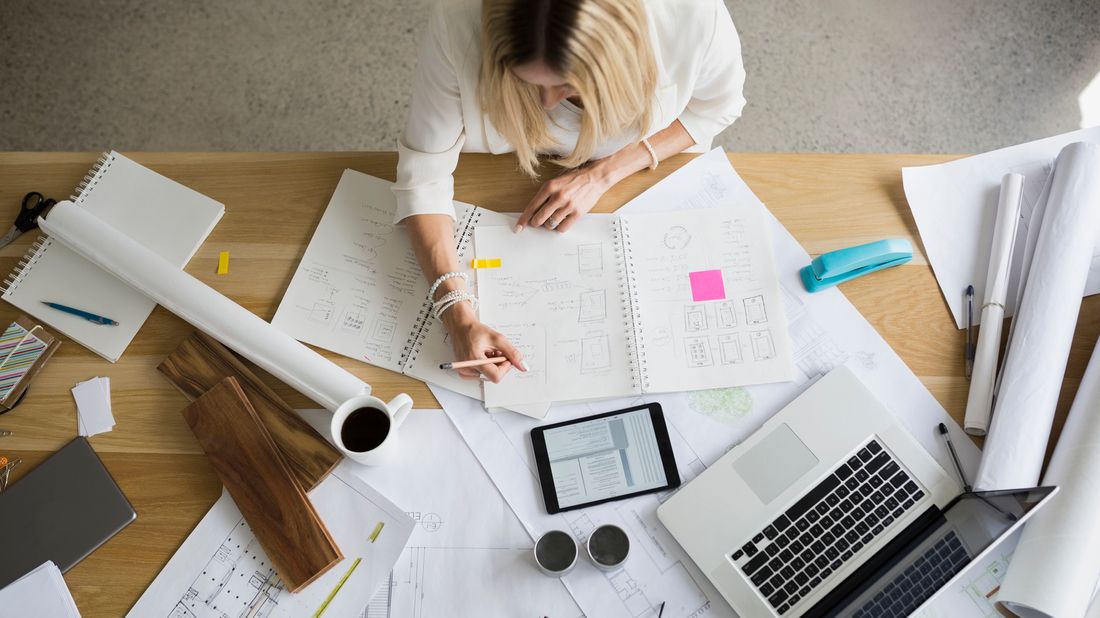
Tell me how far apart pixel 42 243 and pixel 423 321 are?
2.12 ft

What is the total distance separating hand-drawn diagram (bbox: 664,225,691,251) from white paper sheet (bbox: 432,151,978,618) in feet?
0.46

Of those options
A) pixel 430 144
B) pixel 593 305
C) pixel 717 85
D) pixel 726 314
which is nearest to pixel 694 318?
pixel 726 314

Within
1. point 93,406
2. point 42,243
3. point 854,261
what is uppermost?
point 854,261

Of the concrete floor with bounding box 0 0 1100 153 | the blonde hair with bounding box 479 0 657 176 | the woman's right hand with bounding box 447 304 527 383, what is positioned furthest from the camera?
the concrete floor with bounding box 0 0 1100 153

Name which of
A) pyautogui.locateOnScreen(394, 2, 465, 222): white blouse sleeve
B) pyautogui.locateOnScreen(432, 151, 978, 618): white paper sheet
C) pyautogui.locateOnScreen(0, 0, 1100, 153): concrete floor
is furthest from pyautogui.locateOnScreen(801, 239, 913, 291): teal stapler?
pyautogui.locateOnScreen(0, 0, 1100, 153): concrete floor

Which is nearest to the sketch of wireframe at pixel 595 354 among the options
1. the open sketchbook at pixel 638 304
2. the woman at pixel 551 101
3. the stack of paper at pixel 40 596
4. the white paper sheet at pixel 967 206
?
the open sketchbook at pixel 638 304

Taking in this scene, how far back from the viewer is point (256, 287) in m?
1.13

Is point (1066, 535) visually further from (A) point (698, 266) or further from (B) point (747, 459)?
(A) point (698, 266)

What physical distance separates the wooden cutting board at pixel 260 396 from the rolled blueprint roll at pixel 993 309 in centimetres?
92

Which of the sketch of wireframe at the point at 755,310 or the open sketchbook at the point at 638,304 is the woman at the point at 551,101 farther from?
the sketch of wireframe at the point at 755,310

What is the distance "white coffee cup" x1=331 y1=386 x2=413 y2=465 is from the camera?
97 centimetres

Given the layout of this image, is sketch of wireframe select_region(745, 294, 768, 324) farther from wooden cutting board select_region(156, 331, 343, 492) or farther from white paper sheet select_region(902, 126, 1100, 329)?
wooden cutting board select_region(156, 331, 343, 492)

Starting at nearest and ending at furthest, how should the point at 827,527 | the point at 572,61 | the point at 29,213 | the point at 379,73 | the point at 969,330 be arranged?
the point at 572,61, the point at 827,527, the point at 969,330, the point at 29,213, the point at 379,73

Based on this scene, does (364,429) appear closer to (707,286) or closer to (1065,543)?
(707,286)
